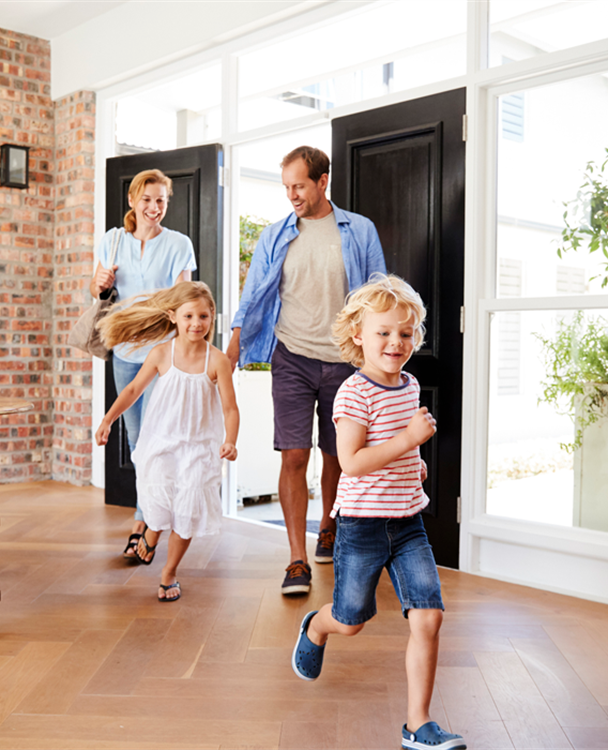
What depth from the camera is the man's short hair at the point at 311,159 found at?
281cm

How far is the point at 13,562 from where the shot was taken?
310 centimetres

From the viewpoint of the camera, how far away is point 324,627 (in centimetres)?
187

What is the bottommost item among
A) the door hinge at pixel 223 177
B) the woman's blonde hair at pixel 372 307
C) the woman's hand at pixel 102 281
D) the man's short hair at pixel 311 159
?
the woman's blonde hair at pixel 372 307

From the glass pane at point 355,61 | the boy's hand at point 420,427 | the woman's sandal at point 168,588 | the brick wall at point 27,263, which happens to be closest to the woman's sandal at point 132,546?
the woman's sandal at point 168,588

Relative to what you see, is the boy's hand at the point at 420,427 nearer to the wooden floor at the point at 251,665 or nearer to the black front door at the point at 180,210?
the wooden floor at the point at 251,665

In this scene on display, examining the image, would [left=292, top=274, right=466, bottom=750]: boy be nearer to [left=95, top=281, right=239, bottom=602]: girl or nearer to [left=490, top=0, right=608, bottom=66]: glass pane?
[left=95, top=281, right=239, bottom=602]: girl

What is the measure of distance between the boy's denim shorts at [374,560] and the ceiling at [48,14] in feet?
12.7

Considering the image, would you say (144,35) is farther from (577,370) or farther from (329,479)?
(577,370)

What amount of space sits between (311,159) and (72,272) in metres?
2.53

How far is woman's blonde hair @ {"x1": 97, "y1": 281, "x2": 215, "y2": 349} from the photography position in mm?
2689

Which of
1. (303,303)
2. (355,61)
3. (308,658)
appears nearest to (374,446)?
(308,658)

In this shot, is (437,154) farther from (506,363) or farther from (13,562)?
(13,562)

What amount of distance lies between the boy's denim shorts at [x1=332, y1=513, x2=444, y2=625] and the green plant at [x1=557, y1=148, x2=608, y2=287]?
5.06ft

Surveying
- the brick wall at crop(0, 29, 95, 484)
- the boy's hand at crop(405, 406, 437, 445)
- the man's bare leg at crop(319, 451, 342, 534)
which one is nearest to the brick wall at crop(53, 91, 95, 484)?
the brick wall at crop(0, 29, 95, 484)
